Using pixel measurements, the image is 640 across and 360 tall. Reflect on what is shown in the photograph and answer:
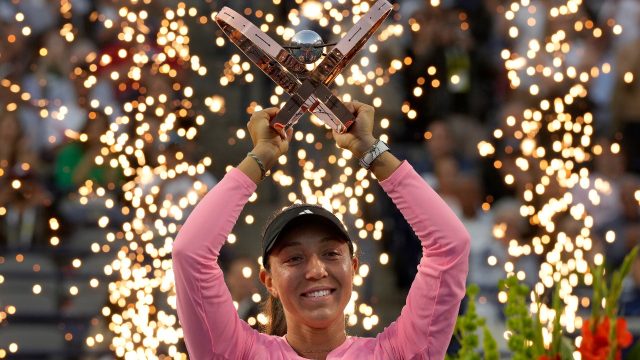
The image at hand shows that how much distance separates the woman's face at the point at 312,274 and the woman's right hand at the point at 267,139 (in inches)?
7.4

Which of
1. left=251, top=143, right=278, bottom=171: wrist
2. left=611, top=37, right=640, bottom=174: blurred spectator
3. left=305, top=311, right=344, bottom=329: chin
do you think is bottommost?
left=305, top=311, right=344, bottom=329: chin

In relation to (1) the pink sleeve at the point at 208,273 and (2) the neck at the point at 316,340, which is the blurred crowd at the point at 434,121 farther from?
(1) the pink sleeve at the point at 208,273

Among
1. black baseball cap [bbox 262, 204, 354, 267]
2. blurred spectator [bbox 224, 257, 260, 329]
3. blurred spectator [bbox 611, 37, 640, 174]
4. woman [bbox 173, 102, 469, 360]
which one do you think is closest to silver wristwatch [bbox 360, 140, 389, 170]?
woman [bbox 173, 102, 469, 360]

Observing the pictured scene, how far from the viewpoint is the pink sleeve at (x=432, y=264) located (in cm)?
251

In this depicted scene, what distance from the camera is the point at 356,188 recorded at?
16.7ft

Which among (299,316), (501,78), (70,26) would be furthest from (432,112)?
(299,316)

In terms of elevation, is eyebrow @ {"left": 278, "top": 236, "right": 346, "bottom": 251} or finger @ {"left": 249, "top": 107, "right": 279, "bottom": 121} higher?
finger @ {"left": 249, "top": 107, "right": 279, "bottom": 121}

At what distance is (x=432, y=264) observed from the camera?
2.54 m

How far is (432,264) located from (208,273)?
0.46 m

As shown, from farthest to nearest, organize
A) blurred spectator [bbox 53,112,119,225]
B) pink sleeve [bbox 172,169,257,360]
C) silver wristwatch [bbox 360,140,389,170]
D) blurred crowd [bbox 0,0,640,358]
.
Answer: blurred spectator [bbox 53,112,119,225], blurred crowd [bbox 0,0,640,358], silver wristwatch [bbox 360,140,389,170], pink sleeve [bbox 172,169,257,360]

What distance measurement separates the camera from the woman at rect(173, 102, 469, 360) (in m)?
2.48

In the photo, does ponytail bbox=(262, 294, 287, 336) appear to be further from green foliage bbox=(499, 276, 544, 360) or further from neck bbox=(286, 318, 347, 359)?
green foliage bbox=(499, 276, 544, 360)

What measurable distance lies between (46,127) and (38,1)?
0.65 metres

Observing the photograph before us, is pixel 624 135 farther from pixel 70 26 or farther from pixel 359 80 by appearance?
pixel 70 26
